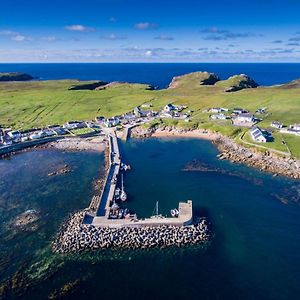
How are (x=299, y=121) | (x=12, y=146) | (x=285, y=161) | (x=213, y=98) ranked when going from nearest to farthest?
(x=285, y=161) → (x=12, y=146) → (x=299, y=121) → (x=213, y=98)

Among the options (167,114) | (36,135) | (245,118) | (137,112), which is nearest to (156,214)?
(36,135)

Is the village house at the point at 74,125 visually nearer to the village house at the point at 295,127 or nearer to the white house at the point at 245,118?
the white house at the point at 245,118

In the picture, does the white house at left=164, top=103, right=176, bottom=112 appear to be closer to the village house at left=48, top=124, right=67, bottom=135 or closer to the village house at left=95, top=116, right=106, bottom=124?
the village house at left=95, top=116, right=106, bottom=124

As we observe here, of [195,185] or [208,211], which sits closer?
[208,211]

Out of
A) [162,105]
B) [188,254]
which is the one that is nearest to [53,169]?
[188,254]

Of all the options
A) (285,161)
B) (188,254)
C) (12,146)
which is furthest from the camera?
(12,146)

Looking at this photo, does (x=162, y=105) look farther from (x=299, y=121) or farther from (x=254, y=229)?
(x=254, y=229)

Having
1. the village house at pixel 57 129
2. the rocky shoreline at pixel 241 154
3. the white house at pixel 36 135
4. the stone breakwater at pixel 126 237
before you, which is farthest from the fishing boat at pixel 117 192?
the village house at pixel 57 129
